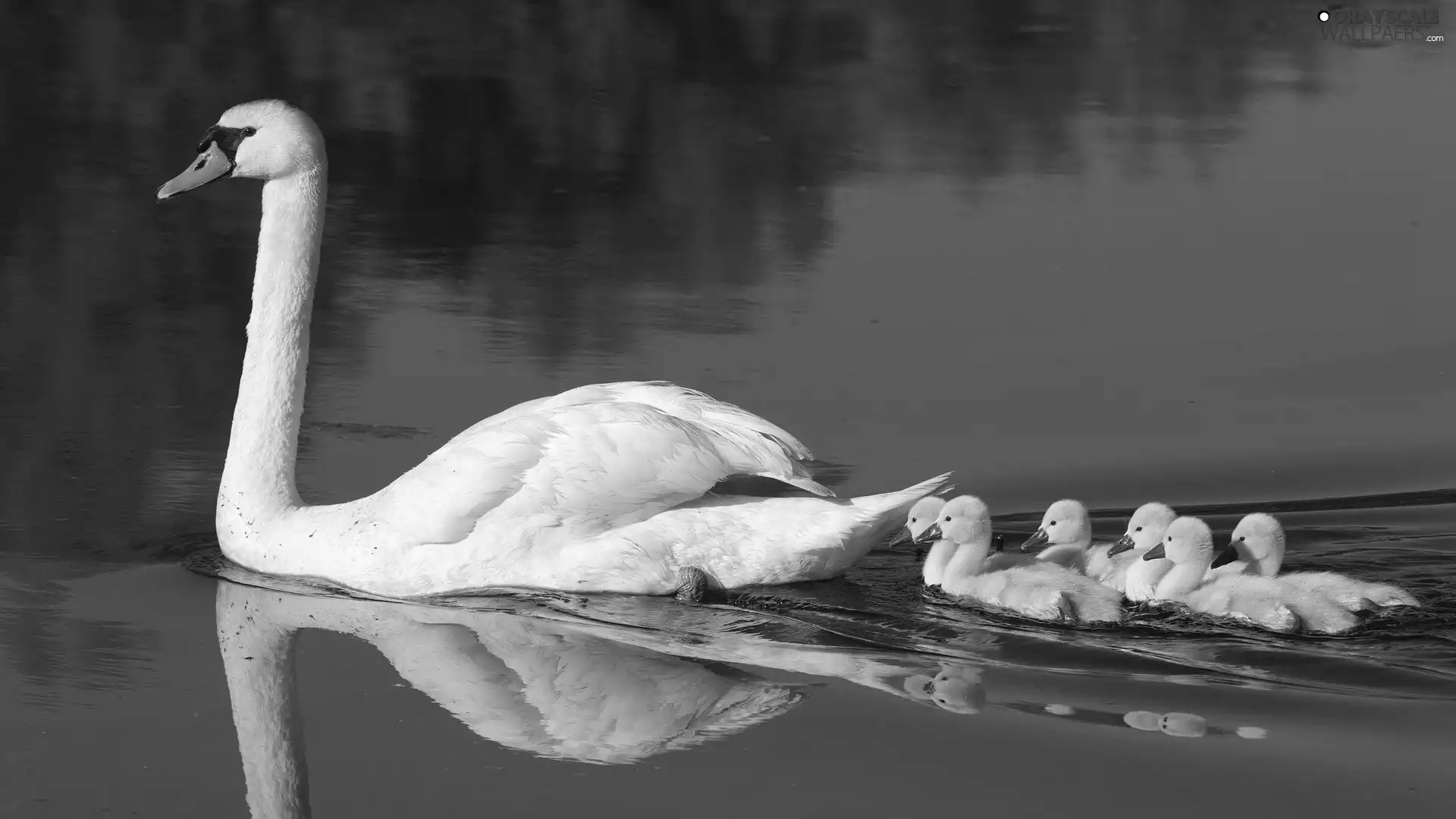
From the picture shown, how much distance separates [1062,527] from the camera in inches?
323

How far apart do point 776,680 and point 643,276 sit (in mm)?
6058

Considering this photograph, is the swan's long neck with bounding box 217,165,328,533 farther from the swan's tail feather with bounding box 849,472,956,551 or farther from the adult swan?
the swan's tail feather with bounding box 849,472,956,551

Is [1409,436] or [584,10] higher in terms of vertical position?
[584,10]

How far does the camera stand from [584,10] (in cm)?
2047

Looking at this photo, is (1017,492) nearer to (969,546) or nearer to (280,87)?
(969,546)

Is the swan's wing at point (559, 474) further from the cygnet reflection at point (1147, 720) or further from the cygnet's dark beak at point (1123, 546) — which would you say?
the cygnet reflection at point (1147, 720)

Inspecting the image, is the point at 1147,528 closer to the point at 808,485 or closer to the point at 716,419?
the point at 808,485

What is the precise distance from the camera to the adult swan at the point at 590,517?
780 cm

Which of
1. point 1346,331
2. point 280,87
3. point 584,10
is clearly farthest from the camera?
point 584,10

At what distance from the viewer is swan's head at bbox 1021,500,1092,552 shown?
8203 millimetres

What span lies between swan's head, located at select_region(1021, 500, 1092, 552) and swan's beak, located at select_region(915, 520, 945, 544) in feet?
1.18

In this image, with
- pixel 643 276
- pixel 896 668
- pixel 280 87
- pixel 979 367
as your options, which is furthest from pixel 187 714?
pixel 280 87

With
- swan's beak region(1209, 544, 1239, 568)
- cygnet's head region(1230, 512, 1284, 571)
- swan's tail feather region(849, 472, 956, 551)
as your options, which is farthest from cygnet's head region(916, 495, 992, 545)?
cygnet's head region(1230, 512, 1284, 571)

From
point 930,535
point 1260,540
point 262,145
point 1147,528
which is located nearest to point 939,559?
point 930,535
